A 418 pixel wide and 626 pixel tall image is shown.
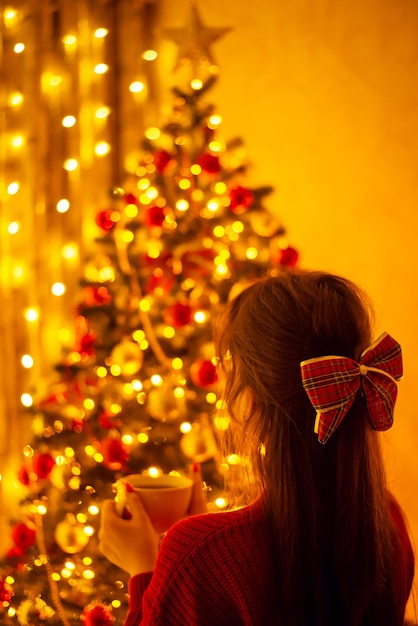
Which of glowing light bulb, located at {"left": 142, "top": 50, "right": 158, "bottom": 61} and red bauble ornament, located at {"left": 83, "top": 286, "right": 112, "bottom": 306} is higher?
glowing light bulb, located at {"left": 142, "top": 50, "right": 158, "bottom": 61}

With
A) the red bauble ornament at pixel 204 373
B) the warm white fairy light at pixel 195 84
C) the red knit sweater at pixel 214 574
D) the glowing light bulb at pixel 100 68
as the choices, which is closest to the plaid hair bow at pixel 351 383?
the red knit sweater at pixel 214 574

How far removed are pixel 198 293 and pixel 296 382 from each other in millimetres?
1290

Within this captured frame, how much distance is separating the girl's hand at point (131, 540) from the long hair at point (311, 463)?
0.69 feet

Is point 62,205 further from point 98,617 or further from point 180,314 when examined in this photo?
point 98,617

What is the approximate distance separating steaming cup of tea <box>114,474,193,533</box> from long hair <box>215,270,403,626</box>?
19 cm

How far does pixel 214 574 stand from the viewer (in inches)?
34.5

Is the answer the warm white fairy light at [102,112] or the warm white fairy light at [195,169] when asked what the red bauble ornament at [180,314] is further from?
the warm white fairy light at [102,112]

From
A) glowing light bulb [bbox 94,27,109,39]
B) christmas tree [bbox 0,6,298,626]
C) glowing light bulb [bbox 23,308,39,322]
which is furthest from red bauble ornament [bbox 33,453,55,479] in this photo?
glowing light bulb [bbox 94,27,109,39]

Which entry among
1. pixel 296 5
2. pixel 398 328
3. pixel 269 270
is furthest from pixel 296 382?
pixel 296 5

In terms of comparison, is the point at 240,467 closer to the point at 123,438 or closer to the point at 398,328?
the point at 123,438

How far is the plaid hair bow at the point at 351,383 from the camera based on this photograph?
88 centimetres

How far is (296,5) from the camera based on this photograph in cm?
300

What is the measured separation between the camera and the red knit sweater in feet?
2.84

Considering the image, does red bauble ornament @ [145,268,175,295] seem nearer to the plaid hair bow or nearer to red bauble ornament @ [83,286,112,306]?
red bauble ornament @ [83,286,112,306]
